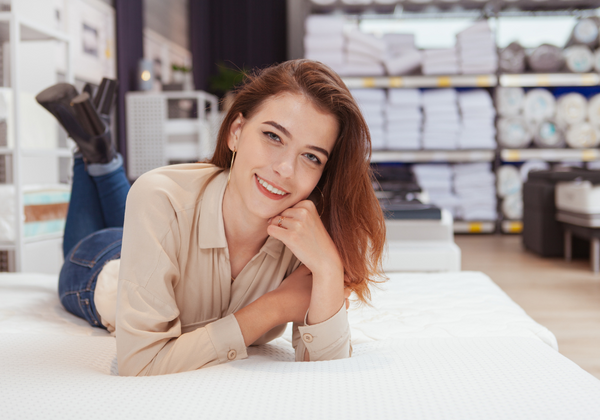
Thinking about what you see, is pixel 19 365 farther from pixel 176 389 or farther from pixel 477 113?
pixel 477 113

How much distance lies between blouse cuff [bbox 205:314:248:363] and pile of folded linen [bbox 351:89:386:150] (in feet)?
11.1

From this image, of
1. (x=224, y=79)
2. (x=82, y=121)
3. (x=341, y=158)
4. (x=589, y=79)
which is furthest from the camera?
(x=224, y=79)

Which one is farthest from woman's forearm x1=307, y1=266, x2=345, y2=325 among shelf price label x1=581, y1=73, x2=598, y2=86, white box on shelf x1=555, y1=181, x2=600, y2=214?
shelf price label x1=581, y1=73, x2=598, y2=86

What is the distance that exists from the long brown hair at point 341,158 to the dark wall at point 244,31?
13.5 ft

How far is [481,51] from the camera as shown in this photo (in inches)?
158

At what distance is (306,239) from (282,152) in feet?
0.53

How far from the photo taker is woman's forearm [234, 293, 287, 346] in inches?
33.4

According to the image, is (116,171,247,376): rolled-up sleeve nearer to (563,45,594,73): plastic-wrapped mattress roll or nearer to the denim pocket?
the denim pocket

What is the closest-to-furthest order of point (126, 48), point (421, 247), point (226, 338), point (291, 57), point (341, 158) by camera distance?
1. point (226, 338)
2. point (341, 158)
3. point (421, 247)
4. point (126, 48)
5. point (291, 57)

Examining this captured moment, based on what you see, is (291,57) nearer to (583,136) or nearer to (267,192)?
(583,136)

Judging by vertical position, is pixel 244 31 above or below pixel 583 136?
above

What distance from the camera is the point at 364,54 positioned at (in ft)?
13.2

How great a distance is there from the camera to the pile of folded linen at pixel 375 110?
4.05 m

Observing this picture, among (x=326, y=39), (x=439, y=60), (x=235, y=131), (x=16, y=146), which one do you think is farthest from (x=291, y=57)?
(x=235, y=131)
